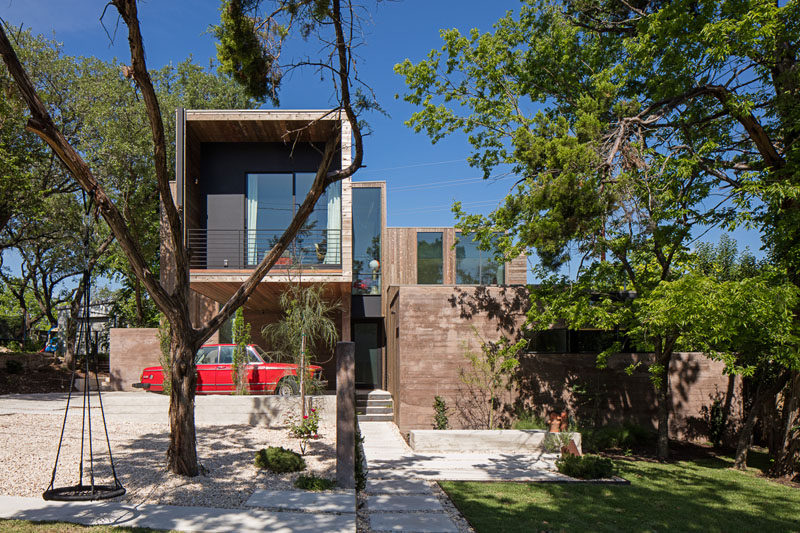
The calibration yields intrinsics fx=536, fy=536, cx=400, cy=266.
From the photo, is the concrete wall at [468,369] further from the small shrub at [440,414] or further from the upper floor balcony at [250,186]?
the upper floor balcony at [250,186]

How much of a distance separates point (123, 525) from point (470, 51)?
11.3 metres

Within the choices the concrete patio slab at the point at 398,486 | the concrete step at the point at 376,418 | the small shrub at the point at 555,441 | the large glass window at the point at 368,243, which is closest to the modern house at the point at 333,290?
the concrete step at the point at 376,418

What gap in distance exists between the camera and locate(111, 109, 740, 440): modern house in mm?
12445

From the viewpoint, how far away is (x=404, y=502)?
7.19 m

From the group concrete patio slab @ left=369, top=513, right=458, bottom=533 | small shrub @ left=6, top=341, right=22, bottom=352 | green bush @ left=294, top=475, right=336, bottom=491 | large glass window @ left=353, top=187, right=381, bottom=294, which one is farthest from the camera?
small shrub @ left=6, top=341, right=22, bottom=352

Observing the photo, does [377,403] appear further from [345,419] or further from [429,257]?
[345,419]

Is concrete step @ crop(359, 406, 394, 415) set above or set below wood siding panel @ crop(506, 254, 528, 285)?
below

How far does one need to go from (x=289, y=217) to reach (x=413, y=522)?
33.1 feet

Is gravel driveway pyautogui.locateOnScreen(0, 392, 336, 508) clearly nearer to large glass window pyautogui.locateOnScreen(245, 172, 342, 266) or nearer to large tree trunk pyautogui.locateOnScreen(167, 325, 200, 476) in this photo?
large tree trunk pyautogui.locateOnScreen(167, 325, 200, 476)

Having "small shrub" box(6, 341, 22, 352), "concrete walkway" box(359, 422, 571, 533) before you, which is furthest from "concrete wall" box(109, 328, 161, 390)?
"small shrub" box(6, 341, 22, 352)

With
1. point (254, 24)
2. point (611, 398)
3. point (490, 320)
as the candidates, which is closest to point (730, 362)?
point (611, 398)

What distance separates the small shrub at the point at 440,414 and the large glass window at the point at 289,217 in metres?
4.13

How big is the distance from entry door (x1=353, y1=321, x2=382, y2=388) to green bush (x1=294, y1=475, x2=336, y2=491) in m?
10.6

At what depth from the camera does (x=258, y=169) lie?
592 inches
